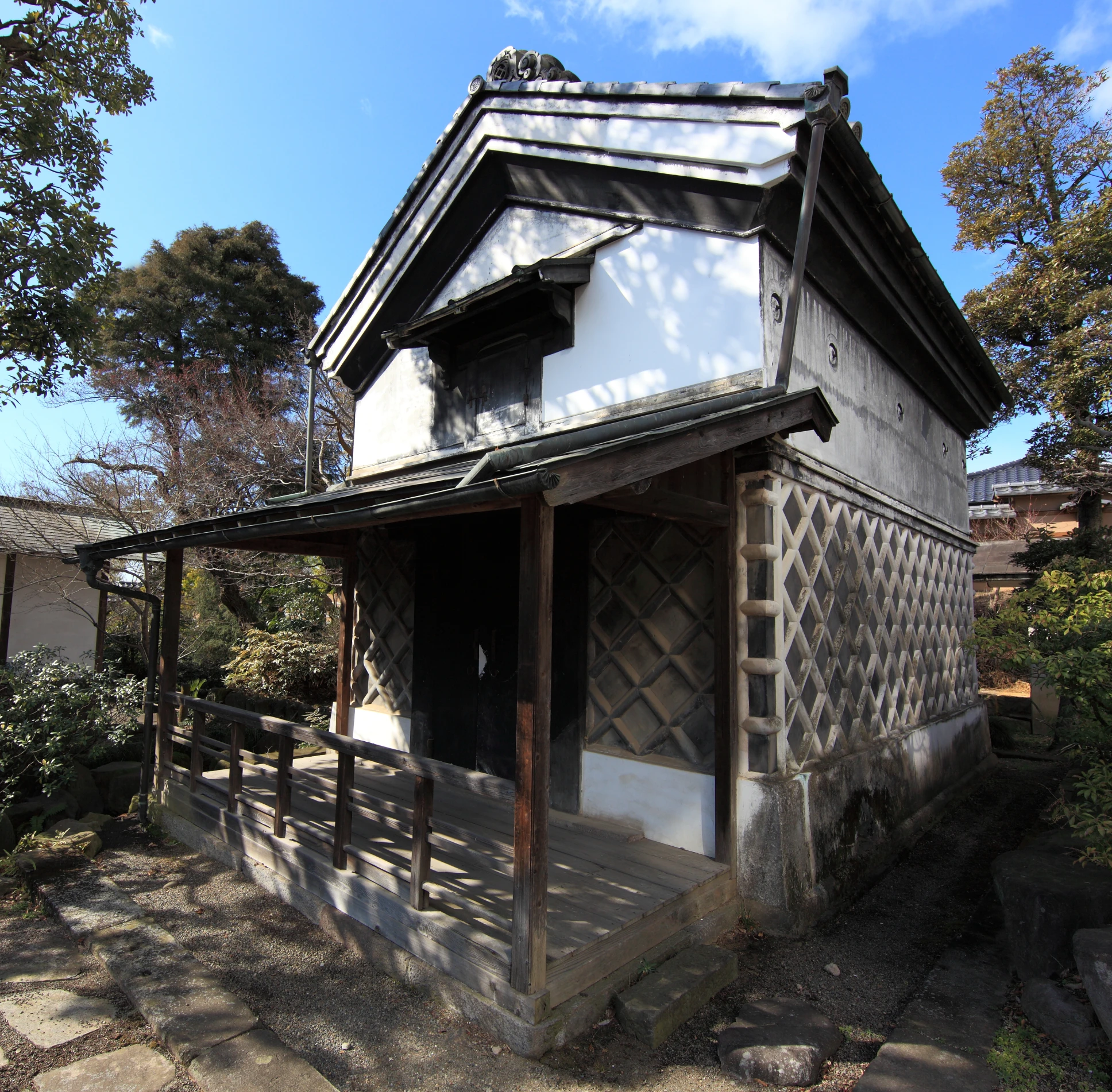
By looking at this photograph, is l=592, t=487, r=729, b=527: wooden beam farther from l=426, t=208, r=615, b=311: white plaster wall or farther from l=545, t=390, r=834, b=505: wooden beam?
l=426, t=208, r=615, b=311: white plaster wall

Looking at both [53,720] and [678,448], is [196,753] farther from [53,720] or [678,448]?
[678,448]

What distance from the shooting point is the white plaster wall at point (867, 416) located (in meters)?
5.07

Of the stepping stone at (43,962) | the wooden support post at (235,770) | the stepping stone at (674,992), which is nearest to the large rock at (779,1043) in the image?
the stepping stone at (674,992)

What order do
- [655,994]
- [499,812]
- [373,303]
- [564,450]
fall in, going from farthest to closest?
[373,303] → [499,812] → [655,994] → [564,450]

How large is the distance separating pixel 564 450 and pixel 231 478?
12.0 meters

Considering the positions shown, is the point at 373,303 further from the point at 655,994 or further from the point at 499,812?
the point at 655,994

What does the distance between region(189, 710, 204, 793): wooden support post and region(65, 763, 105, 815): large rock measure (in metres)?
1.38

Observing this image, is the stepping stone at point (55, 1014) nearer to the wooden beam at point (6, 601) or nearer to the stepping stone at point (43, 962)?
the stepping stone at point (43, 962)

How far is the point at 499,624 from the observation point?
6.07 m

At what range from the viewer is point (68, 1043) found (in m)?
3.24

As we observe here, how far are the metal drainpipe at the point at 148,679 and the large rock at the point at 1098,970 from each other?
6.84 m

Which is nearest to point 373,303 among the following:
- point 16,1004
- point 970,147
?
point 16,1004

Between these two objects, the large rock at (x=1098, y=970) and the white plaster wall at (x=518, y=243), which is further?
the white plaster wall at (x=518, y=243)

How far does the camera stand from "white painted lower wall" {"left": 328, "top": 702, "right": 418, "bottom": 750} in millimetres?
6973
